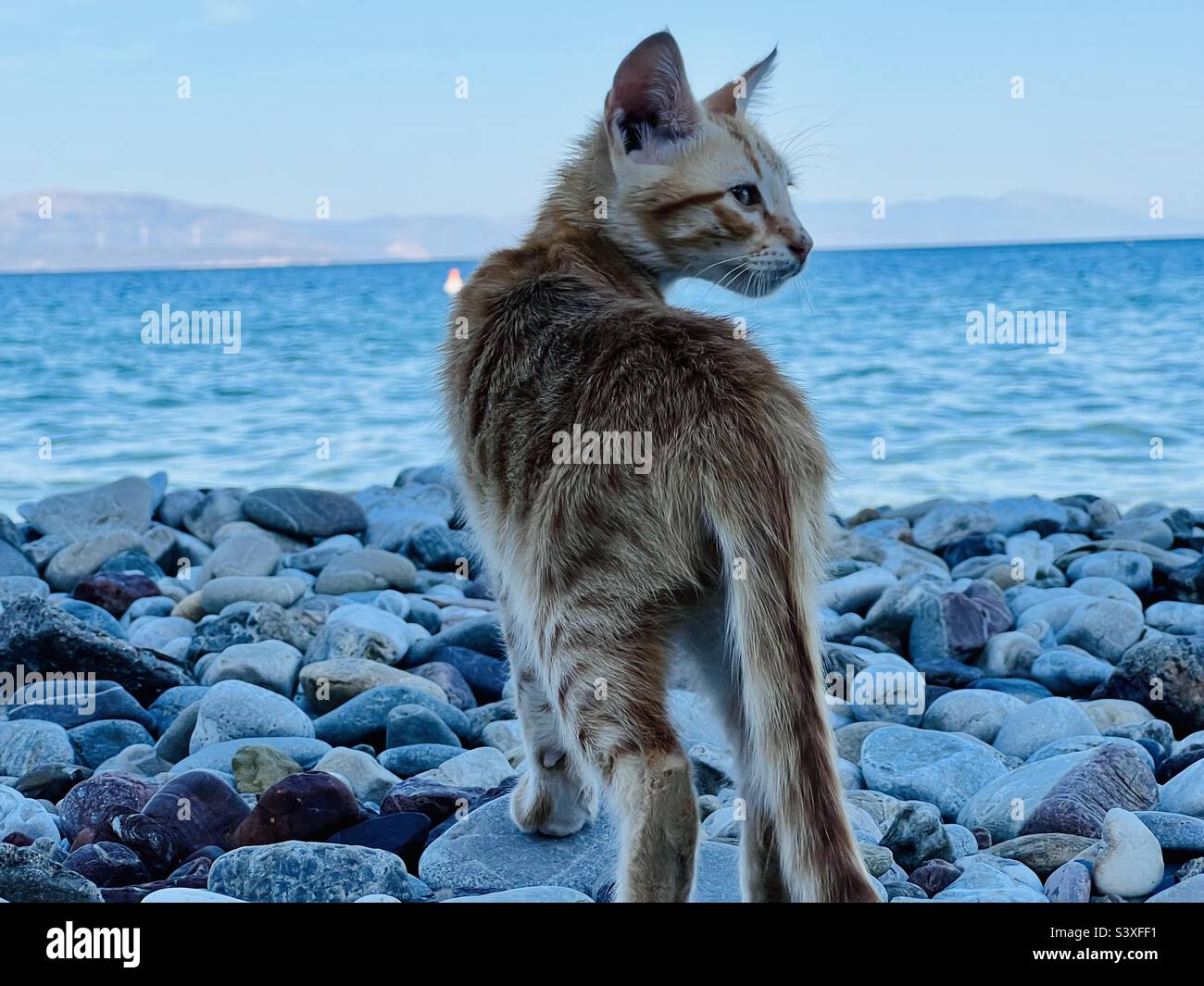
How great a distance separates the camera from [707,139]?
334 centimetres

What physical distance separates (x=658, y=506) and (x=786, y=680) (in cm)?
46

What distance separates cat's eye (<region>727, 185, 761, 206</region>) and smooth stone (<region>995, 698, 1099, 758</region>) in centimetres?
224

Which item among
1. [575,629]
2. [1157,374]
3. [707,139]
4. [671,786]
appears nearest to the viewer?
[671,786]

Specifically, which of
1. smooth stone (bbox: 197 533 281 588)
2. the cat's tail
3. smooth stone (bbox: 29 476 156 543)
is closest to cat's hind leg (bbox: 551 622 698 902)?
the cat's tail

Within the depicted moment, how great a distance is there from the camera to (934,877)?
328cm

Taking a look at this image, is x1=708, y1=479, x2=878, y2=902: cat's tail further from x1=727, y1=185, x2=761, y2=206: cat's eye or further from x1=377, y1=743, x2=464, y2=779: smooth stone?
x1=377, y1=743, x2=464, y2=779: smooth stone

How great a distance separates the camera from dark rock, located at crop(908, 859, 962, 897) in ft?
10.7

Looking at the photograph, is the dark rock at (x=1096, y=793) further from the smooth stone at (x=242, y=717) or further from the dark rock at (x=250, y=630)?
the dark rock at (x=250, y=630)

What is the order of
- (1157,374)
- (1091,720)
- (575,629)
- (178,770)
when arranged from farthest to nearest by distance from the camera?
(1157,374) < (1091,720) < (178,770) < (575,629)

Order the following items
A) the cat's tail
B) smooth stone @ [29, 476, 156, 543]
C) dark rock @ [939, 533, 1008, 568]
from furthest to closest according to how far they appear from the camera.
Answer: smooth stone @ [29, 476, 156, 543], dark rock @ [939, 533, 1008, 568], the cat's tail
